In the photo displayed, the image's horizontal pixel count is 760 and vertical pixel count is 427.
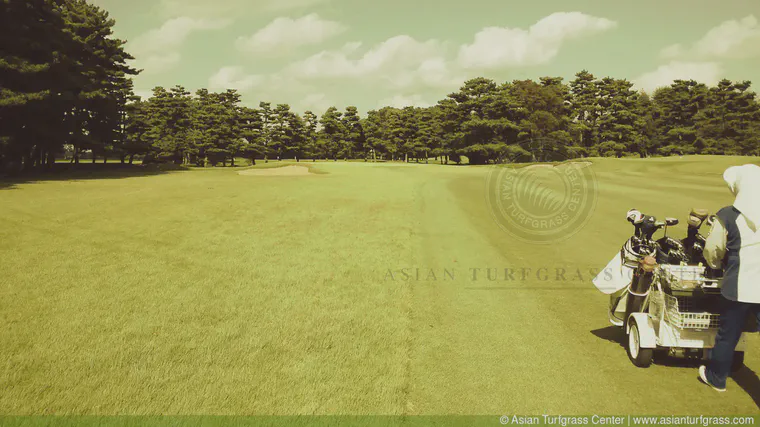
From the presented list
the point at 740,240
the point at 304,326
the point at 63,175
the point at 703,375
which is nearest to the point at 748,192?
the point at 740,240

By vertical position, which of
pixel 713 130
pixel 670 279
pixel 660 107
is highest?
pixel 660 107

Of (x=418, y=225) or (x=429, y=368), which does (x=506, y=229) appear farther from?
(x=429, y=368)

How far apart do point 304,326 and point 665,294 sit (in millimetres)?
5571

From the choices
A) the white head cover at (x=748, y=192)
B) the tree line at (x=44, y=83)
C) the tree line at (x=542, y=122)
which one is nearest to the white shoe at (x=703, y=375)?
the white head cover at (x=748, y=192)

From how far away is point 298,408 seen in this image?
14.4 feet

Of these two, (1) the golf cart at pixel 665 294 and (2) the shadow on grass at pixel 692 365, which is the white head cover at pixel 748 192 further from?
(2) the shadow on grass at pixel 692 365

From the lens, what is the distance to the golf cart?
4.97 m

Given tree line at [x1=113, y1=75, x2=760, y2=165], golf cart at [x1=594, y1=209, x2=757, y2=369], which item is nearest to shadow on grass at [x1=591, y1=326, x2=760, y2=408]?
golf cart at [x1=594, y1=209, x2=757, y2=369]

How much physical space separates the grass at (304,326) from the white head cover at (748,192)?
2.42 metres

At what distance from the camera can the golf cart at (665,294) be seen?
16.3 ft

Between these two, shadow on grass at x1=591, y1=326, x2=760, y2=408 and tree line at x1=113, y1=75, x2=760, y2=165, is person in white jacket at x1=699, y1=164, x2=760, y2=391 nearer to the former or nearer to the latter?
shadow on grass at x1=591, y1=326, x2=760, y2=408

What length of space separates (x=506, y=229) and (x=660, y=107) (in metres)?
88.9

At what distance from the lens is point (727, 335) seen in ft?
15.6

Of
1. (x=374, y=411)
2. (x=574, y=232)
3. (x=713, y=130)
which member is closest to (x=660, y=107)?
(x=713, y=130)
